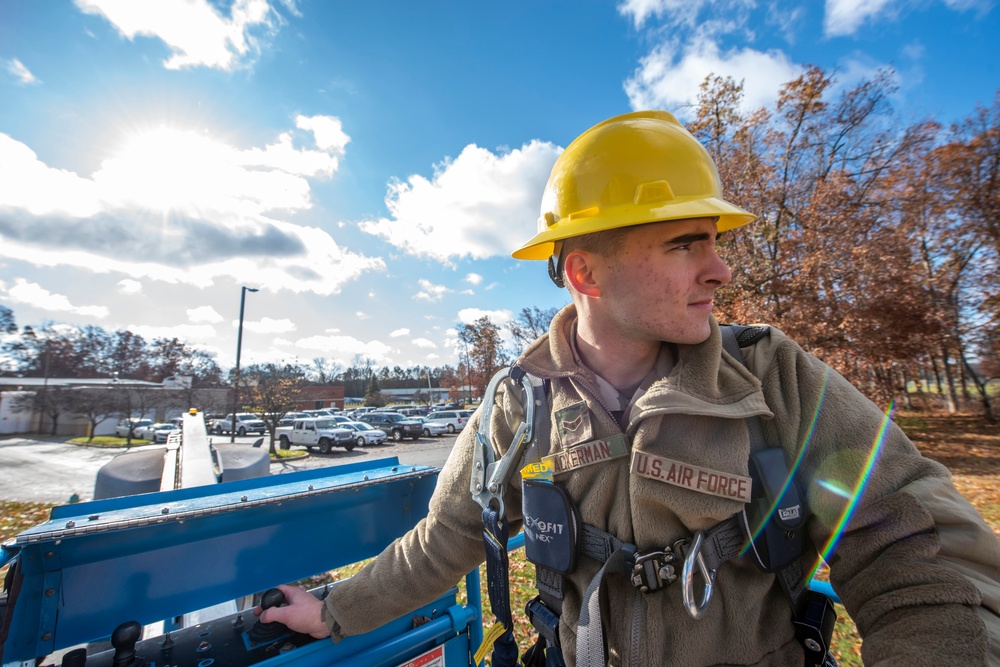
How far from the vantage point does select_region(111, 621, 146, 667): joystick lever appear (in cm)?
129

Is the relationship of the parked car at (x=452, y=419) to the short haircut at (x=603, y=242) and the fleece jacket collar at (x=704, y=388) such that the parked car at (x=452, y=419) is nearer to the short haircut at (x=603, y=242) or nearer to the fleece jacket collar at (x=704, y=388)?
the short haircut at (x=603, y=242)

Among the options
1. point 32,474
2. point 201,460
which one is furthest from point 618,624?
point 32,474

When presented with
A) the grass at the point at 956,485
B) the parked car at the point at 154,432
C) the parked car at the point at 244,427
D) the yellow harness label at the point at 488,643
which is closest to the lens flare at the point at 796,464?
the yellow harness label at the point at 488,643

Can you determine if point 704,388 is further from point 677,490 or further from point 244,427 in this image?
point 244,427

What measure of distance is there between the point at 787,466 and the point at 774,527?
0.16 metres

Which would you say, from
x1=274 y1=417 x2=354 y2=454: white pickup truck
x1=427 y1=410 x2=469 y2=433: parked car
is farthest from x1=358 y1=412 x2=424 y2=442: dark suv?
x1=274 y1=417 x2=354 y2=454: white pickup truck

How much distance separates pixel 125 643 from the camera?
1.29 metres

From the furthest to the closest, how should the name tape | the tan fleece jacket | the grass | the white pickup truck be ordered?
the white pickup truck → the grass → the name tape → the tan fleece jacket

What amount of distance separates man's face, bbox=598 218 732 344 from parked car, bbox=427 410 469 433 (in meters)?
30.5

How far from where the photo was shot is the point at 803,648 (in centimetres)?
125

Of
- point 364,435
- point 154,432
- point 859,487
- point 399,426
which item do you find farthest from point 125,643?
point 154,432

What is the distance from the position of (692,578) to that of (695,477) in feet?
0.81

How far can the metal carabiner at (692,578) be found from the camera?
3.63 feet

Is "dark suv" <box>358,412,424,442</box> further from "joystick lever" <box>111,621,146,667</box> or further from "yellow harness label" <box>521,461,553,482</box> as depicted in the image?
"yellow harness label" <box>521,461,553,482</box>
